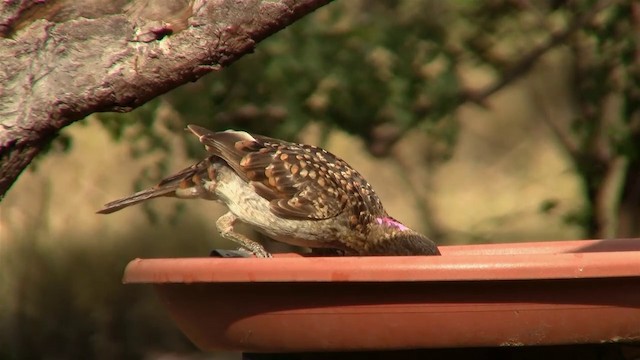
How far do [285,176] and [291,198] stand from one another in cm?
9

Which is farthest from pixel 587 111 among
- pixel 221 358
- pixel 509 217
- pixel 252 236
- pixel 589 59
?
pixel 221 358

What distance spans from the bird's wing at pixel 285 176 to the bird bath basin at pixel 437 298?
1.22 meters

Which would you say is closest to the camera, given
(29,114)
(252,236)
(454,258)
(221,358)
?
(454,258)

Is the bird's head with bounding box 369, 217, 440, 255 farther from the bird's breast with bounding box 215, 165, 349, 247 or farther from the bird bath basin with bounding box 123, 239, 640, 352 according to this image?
the bird bath basin with bounding box 123, 239, 640, 352

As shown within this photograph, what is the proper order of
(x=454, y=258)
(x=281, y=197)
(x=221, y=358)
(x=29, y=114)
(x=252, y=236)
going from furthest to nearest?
(x=221, y=358) → (x=252, y=236) → (x=281, y=197) → (x=29, y=114) → (x=454, y=258)

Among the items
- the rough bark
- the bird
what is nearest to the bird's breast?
the bird

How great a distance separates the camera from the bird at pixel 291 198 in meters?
3.86

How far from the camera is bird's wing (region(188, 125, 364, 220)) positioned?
3.87 m

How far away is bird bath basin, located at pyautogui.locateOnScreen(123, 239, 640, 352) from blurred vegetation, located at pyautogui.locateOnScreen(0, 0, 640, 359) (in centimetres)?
294

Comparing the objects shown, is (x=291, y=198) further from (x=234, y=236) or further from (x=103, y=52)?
(x=103, y=52)

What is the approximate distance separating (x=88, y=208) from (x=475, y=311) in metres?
4.30

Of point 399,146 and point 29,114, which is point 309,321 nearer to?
point 29,114

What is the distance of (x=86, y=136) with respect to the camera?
671cm

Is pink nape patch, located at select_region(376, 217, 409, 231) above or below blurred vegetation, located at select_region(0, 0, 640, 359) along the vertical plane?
above
